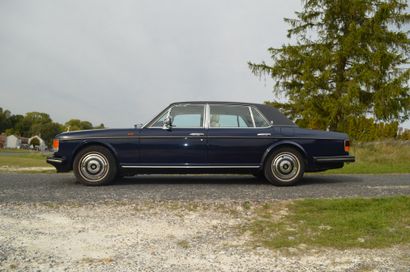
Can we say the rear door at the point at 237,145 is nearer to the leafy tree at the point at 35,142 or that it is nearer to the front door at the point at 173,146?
the front door at the point at 173,146

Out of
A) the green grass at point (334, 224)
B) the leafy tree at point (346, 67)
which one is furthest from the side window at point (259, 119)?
the leafy tree at point (346, 67)

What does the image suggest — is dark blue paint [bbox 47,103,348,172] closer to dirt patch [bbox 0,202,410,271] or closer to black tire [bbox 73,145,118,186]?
black tire [bbox 73,145,118,186]

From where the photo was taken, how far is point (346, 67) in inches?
805

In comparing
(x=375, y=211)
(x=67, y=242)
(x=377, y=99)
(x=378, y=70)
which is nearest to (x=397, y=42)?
(x=378, y=70)

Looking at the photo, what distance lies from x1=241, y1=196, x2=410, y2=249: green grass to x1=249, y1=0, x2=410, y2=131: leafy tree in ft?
47.6

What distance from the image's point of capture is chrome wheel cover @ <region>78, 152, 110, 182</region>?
6773 millimetres

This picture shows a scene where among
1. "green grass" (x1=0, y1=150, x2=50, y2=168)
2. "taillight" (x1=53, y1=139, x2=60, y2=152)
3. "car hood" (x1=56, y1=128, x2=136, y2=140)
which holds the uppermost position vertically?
"car hood" (x1=56, y1=128, x2=136, y2=140)

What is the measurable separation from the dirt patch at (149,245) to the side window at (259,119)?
231 cm

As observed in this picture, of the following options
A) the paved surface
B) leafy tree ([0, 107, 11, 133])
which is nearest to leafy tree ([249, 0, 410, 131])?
the paved surface

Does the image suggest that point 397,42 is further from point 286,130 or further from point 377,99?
point 286,130

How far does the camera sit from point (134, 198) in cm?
556

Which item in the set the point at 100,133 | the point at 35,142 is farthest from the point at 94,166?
the point at 35,142

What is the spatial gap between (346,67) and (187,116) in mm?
15838

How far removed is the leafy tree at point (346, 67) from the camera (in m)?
18.9
